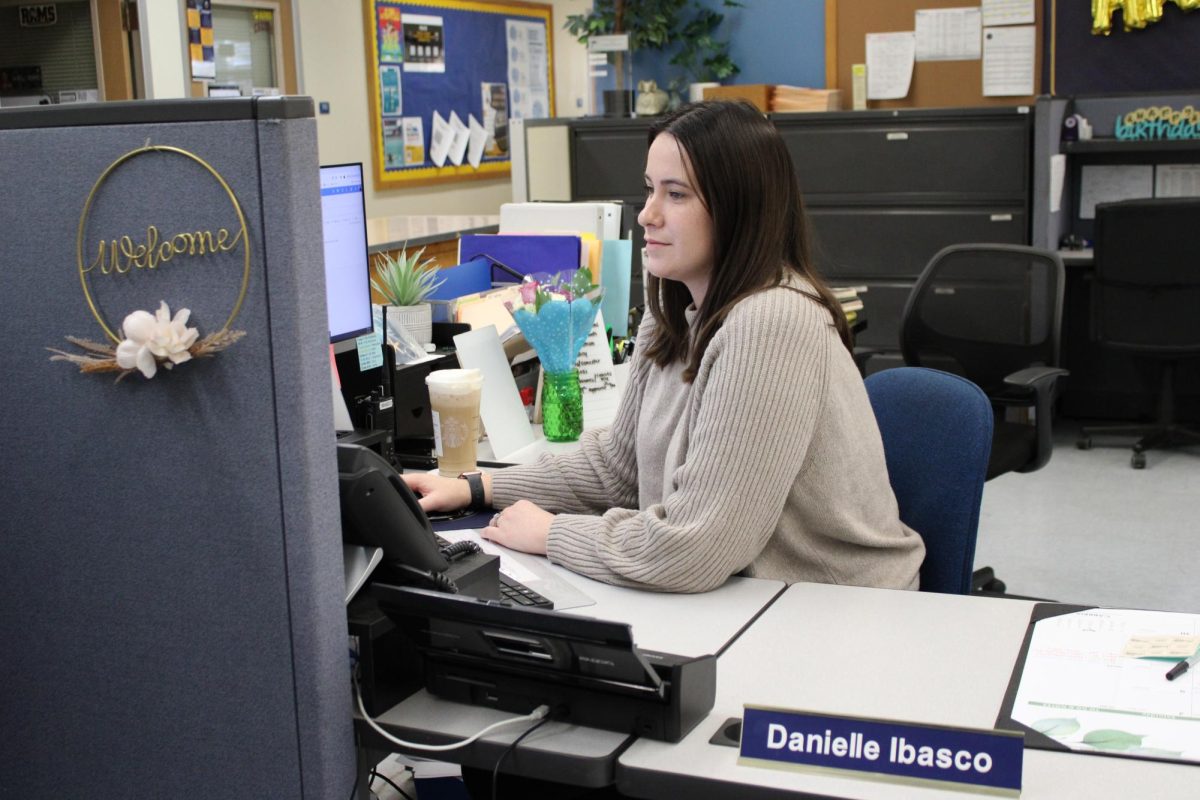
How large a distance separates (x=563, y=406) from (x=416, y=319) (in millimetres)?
340

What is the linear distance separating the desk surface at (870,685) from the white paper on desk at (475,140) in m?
6.85

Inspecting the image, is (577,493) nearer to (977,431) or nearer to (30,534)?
(977,431)

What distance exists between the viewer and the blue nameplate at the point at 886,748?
43.8 inches

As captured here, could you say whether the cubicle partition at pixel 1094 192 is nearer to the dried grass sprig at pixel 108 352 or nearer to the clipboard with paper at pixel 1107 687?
the clipboard with paper at pixel 1107 687

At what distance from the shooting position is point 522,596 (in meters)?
1.58

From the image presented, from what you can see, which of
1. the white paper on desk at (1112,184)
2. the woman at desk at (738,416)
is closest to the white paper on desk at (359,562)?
the woman at desk at (738,416)

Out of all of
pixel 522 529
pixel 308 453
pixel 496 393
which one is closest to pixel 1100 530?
pixel 496 393

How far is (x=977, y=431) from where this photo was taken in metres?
1.87

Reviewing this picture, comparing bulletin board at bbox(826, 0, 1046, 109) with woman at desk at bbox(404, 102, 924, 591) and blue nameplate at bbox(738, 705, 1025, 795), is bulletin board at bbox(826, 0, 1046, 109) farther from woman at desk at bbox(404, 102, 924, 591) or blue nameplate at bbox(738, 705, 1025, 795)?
blue nameplate at bbox(738, 705, 1025, 795)

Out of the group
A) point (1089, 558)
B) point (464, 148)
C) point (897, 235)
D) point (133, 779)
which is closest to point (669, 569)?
point (133, 779)

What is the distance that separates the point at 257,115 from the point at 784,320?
74 centimetres

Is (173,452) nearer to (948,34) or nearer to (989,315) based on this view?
(989,315)

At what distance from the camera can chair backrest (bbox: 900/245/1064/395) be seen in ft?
12.0

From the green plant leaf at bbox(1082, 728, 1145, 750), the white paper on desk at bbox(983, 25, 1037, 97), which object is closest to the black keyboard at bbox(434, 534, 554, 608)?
the green plant leaf at bbox(1082, 728, 1145, 750)
